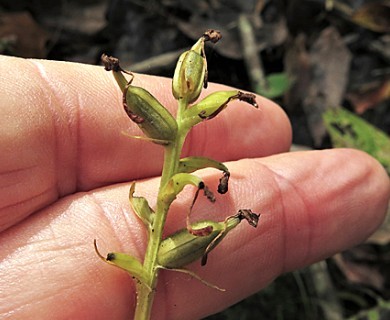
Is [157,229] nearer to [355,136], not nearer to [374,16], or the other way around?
[355,136]

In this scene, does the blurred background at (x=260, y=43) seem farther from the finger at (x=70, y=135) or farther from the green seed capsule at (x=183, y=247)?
the green seed capsule at (x=183, y=247)

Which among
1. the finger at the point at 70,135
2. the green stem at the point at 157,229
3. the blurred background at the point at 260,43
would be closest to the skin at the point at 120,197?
the finger at the point at 70,135

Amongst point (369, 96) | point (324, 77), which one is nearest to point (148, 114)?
point (324, 77)

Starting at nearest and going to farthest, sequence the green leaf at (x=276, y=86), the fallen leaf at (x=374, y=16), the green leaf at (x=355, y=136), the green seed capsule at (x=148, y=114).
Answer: the green seed capsule at (x=148, y=114) < the green leaf at (x=355, y=136) < the green leaf at (x=276, y=86) < the fallen leaf at (x=374, y=16)

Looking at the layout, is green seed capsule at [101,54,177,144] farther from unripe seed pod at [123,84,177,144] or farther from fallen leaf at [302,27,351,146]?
fallen leaf at [302,27,351,146]

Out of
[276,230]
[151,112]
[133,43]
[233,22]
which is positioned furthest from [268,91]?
[151,112]

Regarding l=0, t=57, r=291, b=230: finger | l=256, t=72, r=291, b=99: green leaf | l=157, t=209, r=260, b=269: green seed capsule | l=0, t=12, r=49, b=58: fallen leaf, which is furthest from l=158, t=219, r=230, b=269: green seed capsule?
l=0, t=12, r=49, b=58: fallen leaf
